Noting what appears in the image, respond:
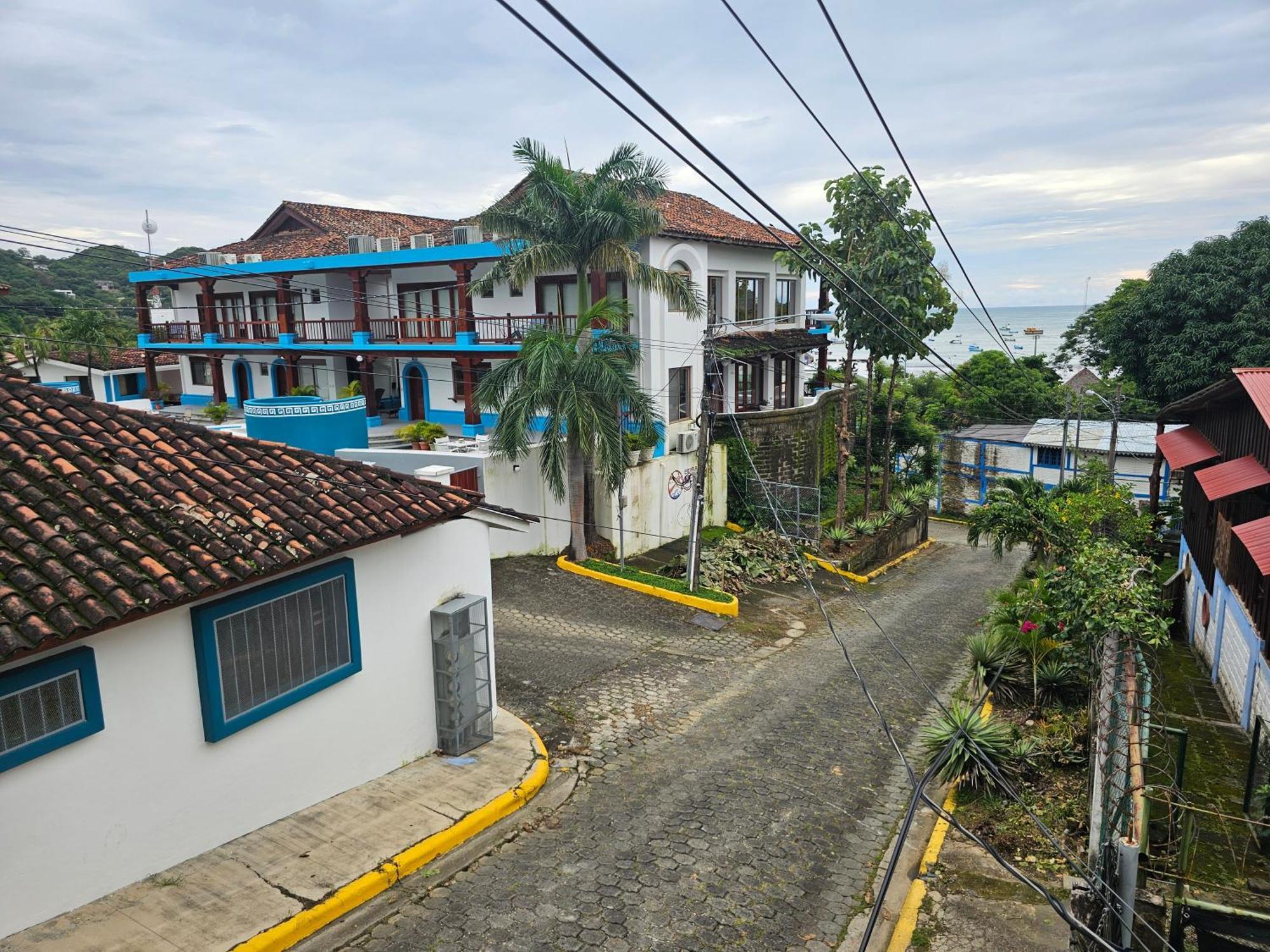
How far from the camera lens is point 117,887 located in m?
6.67

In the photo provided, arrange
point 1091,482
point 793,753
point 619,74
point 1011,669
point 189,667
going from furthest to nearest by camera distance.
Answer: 1. point 1091,482
2. point 1011,669
3. point 793,753
4. point 189,667
5. point 619,74

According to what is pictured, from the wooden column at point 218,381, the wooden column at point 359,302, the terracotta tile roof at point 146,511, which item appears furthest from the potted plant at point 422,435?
the wooden column at point 218,381

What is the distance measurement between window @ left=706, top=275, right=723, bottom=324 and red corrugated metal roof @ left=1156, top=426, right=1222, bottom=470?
1331 cm

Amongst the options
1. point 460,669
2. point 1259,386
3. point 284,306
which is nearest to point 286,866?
point 460,669

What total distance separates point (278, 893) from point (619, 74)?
6.73m

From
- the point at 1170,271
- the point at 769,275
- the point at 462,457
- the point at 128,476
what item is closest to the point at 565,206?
the point at 462,457

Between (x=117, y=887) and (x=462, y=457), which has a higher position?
(x=462, y=457)

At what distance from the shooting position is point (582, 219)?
2002 centimetres

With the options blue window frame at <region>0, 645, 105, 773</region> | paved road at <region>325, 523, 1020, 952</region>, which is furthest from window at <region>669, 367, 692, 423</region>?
blue window frame at <region>0, 645, 105, 773</region>

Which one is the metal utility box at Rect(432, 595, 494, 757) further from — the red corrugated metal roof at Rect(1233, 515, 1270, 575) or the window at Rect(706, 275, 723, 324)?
the window at Rect(706, 275, 723, 324)

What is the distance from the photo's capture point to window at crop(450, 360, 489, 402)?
28172 mm

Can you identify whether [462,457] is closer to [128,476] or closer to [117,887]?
[128,476]

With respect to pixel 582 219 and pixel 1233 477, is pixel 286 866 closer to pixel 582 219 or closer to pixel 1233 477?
pixel 1233 477

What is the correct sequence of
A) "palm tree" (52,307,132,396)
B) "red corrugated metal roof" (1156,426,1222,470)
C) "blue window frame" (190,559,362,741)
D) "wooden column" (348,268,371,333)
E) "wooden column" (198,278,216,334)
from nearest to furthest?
"blue window frame" (190,559,362,741) < "red corrugated metal roof" (1156,426,1222,470) < "wooden column" (348,268,371,333) < "wooden column" (198,278,216,334) < "palm tree" (52,307,132,396)
